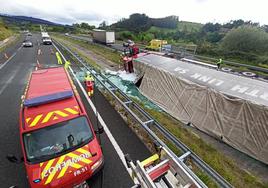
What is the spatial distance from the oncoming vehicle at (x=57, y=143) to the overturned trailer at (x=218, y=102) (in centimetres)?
584

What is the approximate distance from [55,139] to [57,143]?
116 mm

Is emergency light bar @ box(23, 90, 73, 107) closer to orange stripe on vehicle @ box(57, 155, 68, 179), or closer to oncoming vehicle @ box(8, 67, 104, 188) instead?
oncoming vehicle @ box(8, 67, 104, 188)

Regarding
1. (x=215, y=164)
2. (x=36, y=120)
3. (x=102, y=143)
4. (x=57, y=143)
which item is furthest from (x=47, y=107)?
(x=215, y=164)

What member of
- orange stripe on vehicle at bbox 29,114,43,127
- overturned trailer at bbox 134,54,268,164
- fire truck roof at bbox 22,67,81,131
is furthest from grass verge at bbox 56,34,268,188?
orange stripe on vehicle at bbox 29,114,43,127

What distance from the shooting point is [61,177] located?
391 centimetres

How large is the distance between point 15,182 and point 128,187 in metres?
3.04

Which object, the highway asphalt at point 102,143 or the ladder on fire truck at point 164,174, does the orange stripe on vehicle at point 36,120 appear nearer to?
the highway asphalt at point 102,143

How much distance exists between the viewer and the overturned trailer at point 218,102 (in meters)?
6.85

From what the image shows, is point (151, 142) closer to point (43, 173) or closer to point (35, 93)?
point (43, 173)

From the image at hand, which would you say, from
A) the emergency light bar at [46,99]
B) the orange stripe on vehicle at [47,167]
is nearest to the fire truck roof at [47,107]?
the emergency light bar at [46,99]

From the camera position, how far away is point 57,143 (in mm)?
4383

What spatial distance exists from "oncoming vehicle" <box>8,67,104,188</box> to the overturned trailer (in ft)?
19.2

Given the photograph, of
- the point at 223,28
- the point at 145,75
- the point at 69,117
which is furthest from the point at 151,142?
the point at 223,28

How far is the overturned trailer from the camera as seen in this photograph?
6.85 metres
